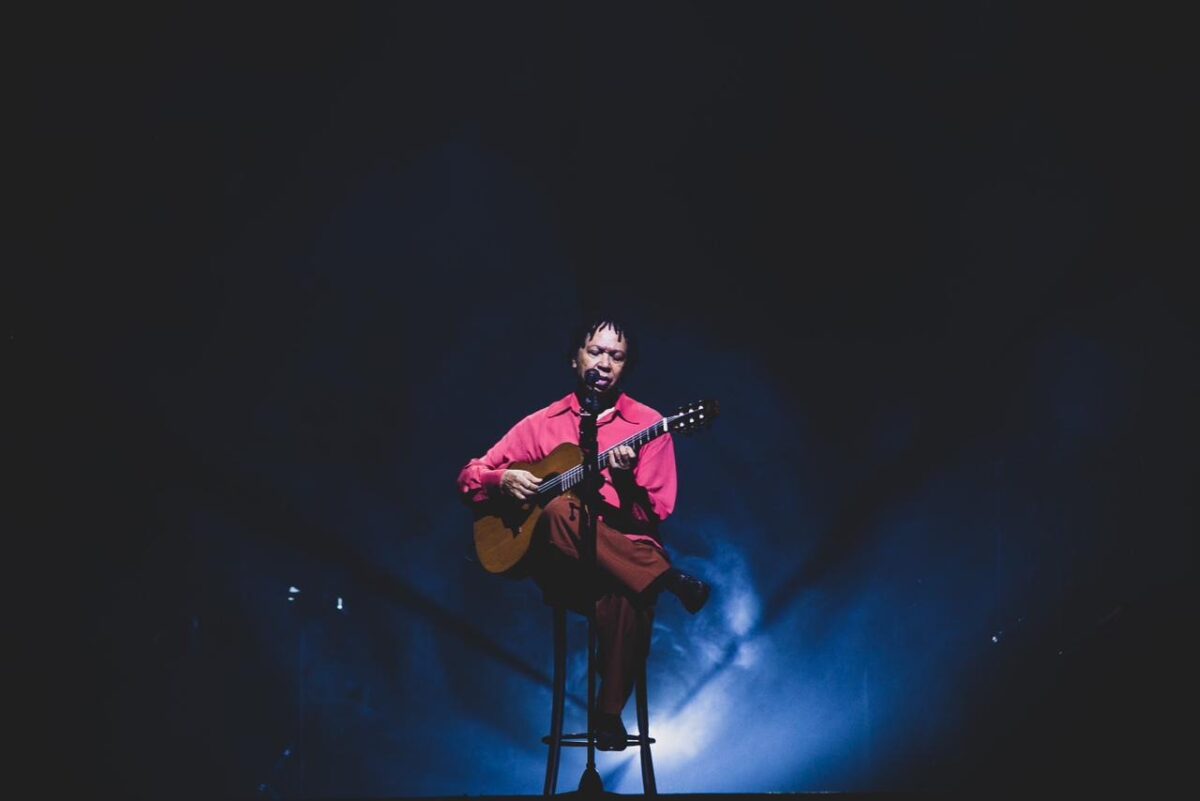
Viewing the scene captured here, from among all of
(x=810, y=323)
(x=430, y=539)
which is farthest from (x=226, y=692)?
(x=810, y=323)

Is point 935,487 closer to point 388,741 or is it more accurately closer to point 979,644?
point 979,644

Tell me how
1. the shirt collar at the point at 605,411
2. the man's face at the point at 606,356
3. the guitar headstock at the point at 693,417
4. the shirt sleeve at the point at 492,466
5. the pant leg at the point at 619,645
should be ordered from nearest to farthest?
the pant leg at the point at 619,645, the guitar headstock at the point at 693,417, the shirt sleeve at the point at 492,466, the shirt collar at the point at 605,411, the man's face at the point at 606,356

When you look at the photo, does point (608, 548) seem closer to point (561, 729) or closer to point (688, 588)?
point (688, 588)

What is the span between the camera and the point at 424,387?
205 inches

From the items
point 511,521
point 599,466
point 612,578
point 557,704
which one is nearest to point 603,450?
point 599,466

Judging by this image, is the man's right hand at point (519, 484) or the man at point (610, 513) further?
the man's right hand at point (519, 484)

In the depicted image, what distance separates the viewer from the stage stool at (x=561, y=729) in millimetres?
3418

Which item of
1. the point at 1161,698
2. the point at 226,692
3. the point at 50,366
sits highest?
the point at 50,366

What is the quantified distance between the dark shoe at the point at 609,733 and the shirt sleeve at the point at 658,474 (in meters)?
0.77

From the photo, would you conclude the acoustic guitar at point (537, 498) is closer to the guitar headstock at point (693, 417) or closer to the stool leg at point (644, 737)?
the guitar headstock at point (693, 417)

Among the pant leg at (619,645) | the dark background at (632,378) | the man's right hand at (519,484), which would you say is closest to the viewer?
the pant leg at (619,645)

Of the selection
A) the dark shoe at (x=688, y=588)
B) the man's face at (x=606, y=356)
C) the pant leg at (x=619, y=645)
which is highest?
the man's face at (x=606, y=356)

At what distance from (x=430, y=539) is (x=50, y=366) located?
1894mm

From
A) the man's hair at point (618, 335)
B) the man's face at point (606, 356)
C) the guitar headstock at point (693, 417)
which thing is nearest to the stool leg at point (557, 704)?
the guitar headstock at point (693, 417)
